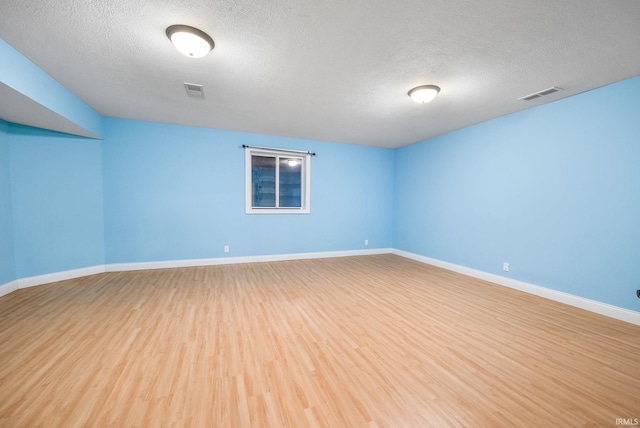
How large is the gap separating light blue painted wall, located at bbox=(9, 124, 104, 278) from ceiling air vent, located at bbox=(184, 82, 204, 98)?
2.18m

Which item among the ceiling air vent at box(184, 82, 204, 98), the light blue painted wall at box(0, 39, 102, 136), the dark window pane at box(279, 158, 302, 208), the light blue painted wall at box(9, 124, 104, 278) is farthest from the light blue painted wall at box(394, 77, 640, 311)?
the light blue painted wall at box(9, 124, 104, 278)

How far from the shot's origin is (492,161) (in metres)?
3.74

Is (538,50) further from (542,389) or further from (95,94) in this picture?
(95,94)

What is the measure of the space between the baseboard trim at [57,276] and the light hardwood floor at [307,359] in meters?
0.22

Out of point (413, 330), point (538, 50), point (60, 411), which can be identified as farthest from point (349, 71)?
point (60, 411)

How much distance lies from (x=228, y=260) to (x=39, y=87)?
3261 millimetres

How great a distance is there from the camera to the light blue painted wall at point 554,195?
2.51 m

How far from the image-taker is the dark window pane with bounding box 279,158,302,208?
16.5ft

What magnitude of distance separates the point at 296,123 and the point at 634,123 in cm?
→ 407

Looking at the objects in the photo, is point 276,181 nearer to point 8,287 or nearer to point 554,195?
point 8,287

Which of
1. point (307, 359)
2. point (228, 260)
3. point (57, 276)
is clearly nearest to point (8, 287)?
point (57, 276)

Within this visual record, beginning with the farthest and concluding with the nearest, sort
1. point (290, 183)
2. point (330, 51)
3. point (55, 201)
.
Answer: point (290, 183)
point (55, 201)
point (330, 51)

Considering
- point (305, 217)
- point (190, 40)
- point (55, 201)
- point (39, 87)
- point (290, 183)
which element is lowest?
point (305, 217)

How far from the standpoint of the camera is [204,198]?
14.4ft
